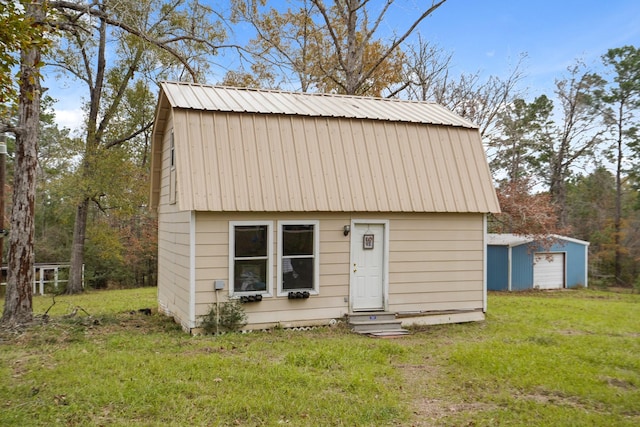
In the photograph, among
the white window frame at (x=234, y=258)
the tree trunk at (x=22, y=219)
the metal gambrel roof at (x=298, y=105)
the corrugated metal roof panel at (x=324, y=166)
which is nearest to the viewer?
the corrugated metal roof panel at (x=324, y=166)

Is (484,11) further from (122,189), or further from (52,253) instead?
(52,253)

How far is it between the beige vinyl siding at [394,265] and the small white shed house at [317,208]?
0.02 meters

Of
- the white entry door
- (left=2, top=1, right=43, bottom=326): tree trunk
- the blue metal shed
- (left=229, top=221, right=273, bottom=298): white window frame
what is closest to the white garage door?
the blue metal shed

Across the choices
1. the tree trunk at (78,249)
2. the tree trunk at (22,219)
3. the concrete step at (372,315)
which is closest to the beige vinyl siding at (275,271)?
the concrete step at (372,315)

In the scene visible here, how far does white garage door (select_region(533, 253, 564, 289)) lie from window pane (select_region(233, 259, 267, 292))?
54.6ft

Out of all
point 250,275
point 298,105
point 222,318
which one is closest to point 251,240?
point 250,275

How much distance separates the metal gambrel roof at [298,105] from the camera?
10447 millimetres

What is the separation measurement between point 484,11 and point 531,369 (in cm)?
1214

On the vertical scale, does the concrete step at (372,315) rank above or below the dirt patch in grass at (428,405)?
above

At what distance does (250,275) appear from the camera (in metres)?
9.95

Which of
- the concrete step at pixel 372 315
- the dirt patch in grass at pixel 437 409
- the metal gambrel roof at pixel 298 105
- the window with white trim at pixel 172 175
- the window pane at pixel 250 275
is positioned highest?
the metal gambrel roof at pixel 298 105

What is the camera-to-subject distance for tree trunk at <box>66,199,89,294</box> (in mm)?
20891

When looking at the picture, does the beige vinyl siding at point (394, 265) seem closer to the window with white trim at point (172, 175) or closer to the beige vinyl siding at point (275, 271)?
the beige vinyl siding at point (275, 271)

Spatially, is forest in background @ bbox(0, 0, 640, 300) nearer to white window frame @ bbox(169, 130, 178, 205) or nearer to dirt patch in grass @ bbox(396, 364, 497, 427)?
white window frame @ bbox(169, 130, 178, 205)
